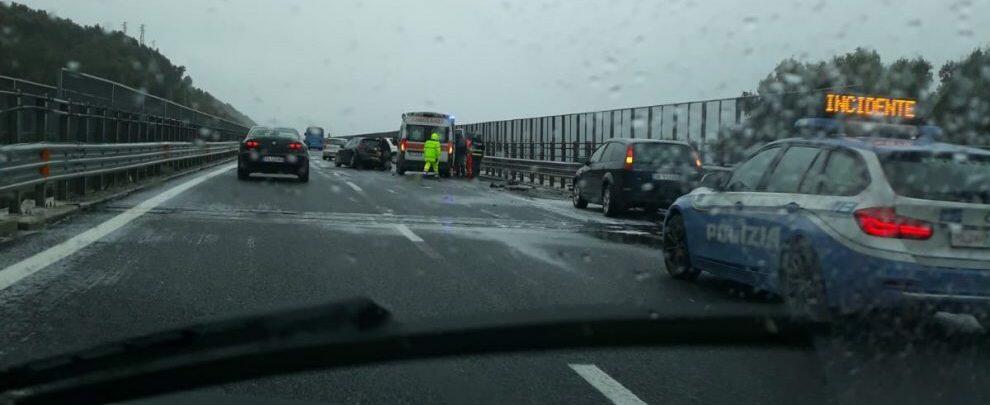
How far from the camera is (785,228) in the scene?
6.93 m

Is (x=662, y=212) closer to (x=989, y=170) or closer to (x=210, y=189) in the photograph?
(x=210, y=189)

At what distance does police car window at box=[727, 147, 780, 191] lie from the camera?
7.84 m

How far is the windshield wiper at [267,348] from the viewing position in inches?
80.4

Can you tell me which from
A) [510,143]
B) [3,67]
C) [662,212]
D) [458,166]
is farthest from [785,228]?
[510,143]

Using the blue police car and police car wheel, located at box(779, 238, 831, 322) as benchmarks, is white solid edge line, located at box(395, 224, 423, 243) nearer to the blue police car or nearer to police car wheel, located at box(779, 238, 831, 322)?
the blue police car

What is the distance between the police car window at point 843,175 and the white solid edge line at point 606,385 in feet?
7.95

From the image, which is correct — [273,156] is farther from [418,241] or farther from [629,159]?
[418,241]

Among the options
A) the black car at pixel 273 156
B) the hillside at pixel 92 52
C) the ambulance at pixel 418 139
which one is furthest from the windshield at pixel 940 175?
the hillside at pixel 92 52

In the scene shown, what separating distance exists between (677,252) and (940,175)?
312cm

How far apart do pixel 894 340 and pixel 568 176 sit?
74.0ft

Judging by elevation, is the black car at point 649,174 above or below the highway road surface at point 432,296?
above

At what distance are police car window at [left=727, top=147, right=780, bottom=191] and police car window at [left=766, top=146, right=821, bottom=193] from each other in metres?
0.20

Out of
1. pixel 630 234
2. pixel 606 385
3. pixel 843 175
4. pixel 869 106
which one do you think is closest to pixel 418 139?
pixel 869 106

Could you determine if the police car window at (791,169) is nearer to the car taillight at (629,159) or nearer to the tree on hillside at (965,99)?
the car taillight at (629,159)
